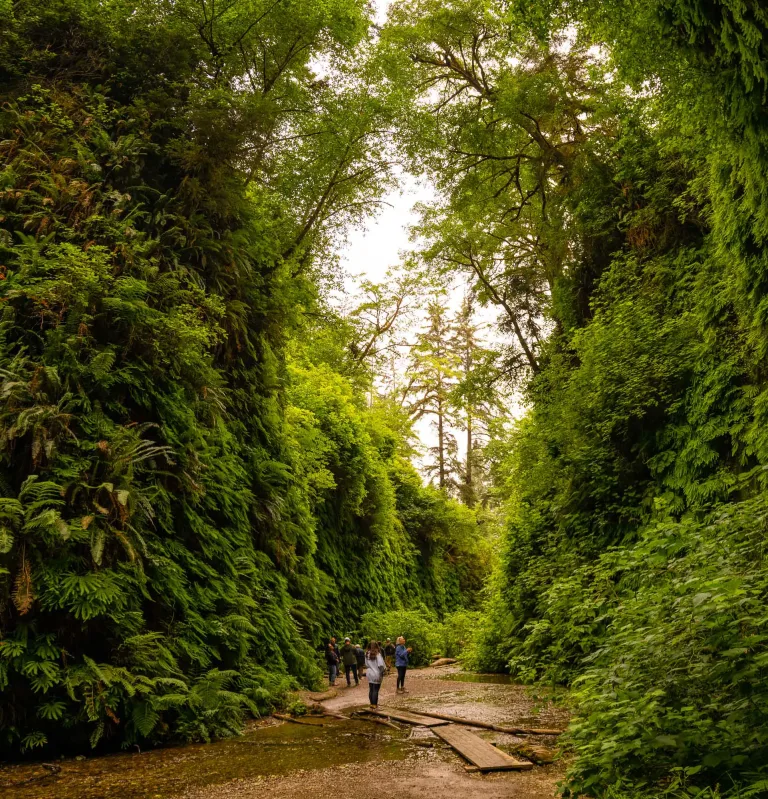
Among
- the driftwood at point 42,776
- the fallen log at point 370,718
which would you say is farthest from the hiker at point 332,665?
the driftwood at point 42,776

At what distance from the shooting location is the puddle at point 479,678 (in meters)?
14.4

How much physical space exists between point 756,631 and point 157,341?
30.0 ft

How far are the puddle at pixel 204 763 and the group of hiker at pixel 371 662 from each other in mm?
2203

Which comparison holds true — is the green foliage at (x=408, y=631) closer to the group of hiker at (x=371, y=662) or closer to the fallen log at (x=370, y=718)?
the group of hiker at (x=371, y=662)

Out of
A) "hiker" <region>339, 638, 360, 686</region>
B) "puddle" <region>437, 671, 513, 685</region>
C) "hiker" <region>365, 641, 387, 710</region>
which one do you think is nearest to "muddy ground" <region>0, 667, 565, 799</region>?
"hiker" <region>365, 641, 387, 710</region>

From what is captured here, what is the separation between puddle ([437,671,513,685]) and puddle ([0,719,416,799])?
20.1ft

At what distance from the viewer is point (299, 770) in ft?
22.5

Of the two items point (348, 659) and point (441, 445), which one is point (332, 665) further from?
point (441, 445)

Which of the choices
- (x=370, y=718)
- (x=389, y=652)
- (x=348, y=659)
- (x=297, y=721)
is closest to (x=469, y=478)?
(x=389, y=652)

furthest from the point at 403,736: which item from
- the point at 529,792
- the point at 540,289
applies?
the point at 540,289

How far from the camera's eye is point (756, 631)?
4.59m

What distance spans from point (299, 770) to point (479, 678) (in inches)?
368

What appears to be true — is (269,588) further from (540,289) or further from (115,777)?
(540,289)

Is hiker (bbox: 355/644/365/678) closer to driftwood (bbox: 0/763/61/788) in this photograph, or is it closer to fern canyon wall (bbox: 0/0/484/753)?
fern canyon wall (bbox: 0/0/484/753)
